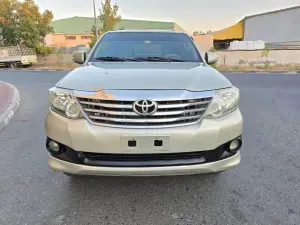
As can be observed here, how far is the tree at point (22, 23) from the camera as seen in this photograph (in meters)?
25.5

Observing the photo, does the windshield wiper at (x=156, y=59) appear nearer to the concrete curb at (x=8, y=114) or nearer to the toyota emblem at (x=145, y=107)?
the toyota emblem at (x=145, y=107)

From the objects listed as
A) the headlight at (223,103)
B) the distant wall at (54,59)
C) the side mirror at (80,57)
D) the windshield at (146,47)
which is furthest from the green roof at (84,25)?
the headlight at (223,103)

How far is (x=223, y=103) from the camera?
2209 millimetres

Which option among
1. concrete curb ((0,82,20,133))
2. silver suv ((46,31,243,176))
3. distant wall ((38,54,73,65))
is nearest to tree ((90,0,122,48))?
distant wall ((38,54,73,65))

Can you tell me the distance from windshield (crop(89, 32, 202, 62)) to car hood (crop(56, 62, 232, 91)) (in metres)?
0.50

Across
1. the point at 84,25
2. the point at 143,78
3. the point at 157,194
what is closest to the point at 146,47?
the point at 143,78

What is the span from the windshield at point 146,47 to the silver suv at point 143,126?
3.53 ft

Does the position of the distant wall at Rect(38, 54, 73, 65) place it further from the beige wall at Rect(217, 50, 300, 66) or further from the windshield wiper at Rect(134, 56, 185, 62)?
the windshield wiper at Rect(134, 56, 185, 62)

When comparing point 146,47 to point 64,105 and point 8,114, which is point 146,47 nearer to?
point 64,105

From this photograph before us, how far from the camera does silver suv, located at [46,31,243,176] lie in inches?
79.8

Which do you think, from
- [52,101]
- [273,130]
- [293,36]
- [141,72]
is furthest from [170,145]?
[293,36]

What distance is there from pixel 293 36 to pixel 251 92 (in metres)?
22.7

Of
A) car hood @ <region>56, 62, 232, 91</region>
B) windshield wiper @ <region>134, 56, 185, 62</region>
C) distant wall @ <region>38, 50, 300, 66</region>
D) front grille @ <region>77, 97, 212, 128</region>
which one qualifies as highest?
windshield wiper @ <region>134, 56, 185, 62</region>

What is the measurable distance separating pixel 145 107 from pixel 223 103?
708mm
